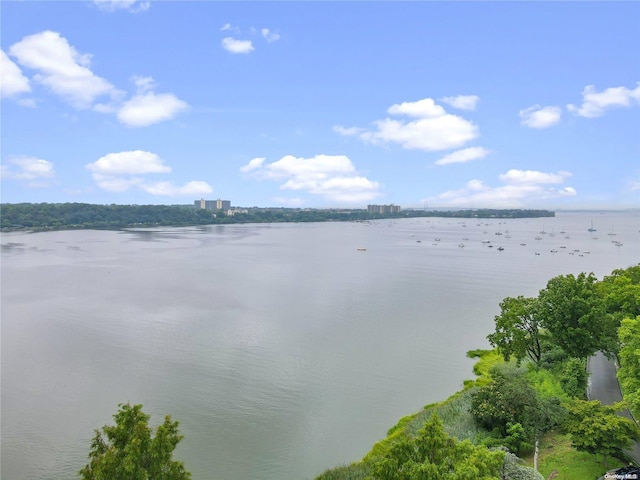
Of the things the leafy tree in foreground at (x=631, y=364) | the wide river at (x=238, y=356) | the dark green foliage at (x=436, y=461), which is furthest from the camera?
the wide river at (x=238, y=356)

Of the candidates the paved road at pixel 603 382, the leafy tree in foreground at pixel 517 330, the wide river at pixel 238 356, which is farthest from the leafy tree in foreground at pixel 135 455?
the leafy tree in foreground at pixel 517 330

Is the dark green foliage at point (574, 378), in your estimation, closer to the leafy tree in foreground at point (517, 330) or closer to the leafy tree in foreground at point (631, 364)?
the leafy tree in foreground at point (517, 330)

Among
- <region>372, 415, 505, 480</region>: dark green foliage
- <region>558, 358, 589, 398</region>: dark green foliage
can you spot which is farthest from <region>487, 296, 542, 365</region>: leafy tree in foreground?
<region>372, 415, 505, 480</region>: dark green foliage

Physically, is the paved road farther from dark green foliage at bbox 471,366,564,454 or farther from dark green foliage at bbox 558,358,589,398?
dark green foliage at bbox 471,366,564,454

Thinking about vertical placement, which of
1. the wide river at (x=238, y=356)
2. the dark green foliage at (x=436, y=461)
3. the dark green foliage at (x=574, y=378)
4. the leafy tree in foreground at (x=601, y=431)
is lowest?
the wide river at (x=238, y=356)

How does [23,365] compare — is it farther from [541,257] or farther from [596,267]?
[541,257]

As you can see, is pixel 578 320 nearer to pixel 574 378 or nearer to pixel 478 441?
pixel 574 378

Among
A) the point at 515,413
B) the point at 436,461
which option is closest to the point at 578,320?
the point at 515,413
